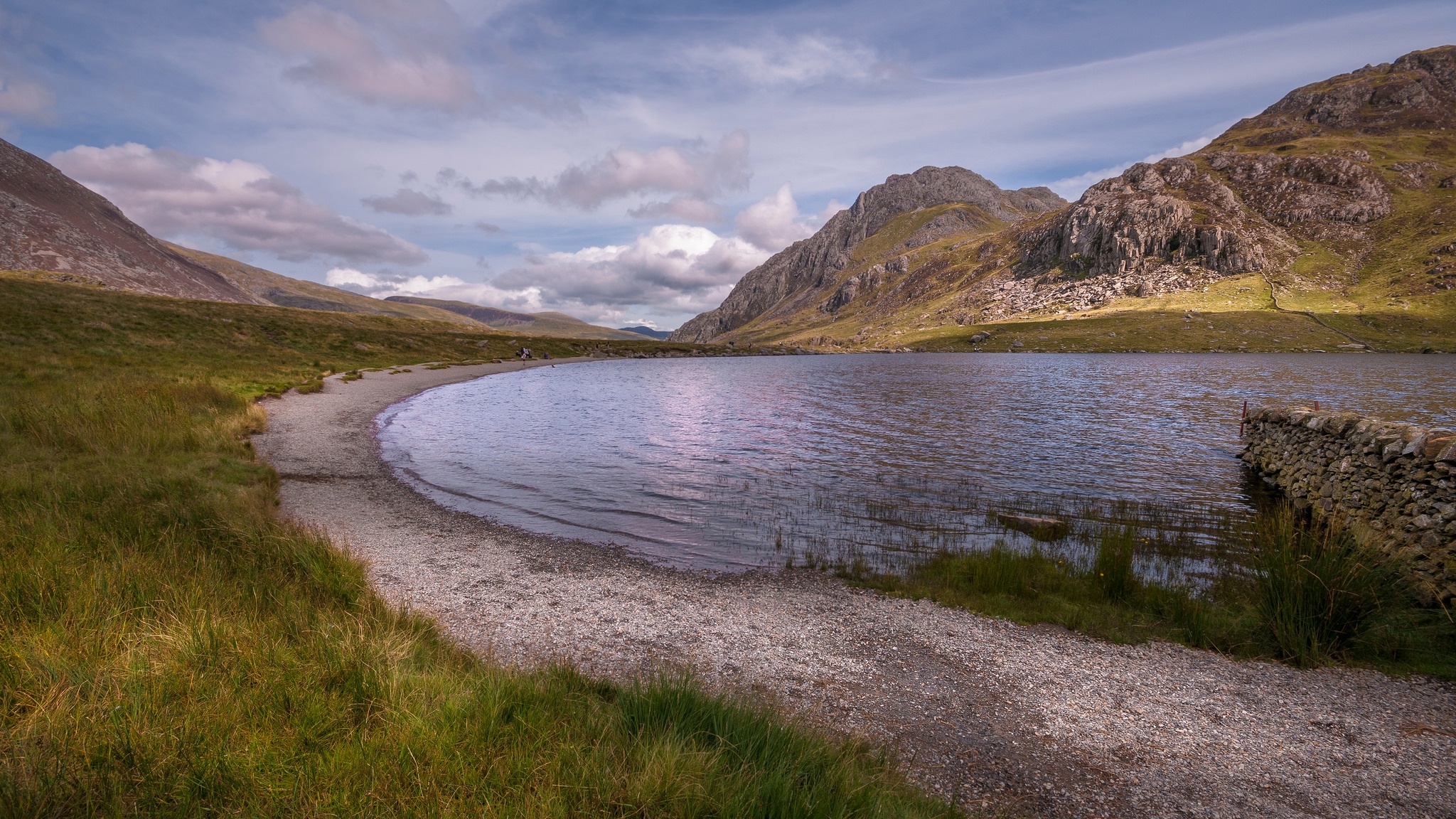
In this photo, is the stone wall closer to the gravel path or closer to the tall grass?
the tall grass

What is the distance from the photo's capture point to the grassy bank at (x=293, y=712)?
3.73 meters

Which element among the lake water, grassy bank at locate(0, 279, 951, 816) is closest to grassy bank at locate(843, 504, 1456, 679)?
the lake water

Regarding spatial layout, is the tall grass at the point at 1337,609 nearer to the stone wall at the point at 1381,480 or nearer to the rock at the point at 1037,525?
the stone wall at the point at 1381,480

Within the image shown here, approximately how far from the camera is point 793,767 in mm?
4848

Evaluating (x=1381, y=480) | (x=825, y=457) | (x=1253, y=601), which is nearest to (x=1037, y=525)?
(x=1253, y=601)

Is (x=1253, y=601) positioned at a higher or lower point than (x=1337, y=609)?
lower

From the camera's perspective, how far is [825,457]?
28.4 m

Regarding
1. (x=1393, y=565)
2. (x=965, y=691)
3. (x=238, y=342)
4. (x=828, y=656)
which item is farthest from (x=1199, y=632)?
(x=238, y=342)

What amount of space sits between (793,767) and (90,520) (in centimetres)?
1194

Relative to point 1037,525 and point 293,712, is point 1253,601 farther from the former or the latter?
point 293,712

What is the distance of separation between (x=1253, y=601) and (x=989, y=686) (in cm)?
707

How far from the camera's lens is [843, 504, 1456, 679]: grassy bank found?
9977 millimetres

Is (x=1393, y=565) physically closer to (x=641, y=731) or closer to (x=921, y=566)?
(x=921, y=566)

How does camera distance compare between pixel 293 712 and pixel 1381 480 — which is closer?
pixel 293 712
